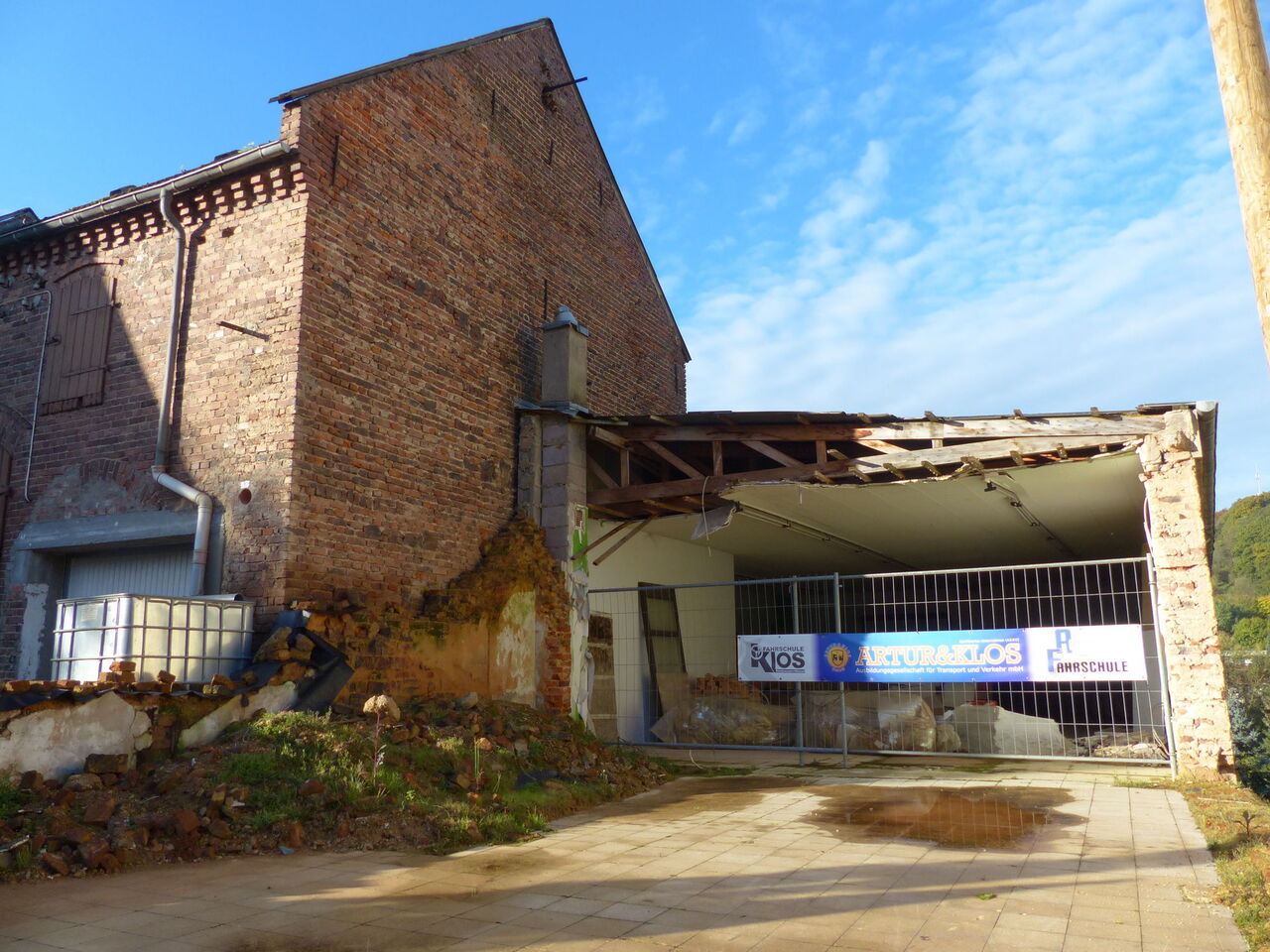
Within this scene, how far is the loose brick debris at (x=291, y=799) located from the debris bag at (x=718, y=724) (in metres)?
4.46

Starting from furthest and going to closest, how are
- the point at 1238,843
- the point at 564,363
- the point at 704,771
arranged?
the point at 564,363 < the point at 704,771 < the point at 1238,843

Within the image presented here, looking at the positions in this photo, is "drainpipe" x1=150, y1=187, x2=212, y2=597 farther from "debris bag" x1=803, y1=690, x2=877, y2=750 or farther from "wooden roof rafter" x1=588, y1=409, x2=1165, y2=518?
"debris bag" x1=803, y1=690, x2=877, y2=750

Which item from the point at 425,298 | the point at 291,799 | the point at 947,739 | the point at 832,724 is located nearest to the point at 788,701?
the point at 832,724

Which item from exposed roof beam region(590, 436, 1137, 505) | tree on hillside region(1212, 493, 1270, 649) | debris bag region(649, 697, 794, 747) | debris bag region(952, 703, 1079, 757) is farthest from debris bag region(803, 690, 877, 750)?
tree on hillside region(1212, 493, 1270, 649)

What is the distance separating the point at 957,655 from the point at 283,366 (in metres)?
7.73

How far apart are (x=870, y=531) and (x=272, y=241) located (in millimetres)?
11106

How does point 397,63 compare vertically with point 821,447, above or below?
above

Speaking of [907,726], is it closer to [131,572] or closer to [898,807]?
[898,807]

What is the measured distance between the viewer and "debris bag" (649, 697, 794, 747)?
13.2m

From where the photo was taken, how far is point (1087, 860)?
5875 mm

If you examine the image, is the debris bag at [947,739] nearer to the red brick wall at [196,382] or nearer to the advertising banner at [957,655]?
the advertising banner at [957,655]

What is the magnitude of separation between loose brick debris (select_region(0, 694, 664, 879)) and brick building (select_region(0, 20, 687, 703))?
73.2 inches

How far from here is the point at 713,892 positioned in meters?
5.18

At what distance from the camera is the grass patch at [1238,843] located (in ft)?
14.7
